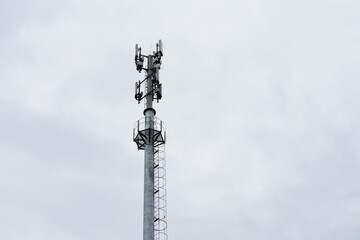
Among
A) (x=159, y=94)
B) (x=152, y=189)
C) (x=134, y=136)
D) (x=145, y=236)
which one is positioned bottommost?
(x=145, y=236)

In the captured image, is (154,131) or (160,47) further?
(160,47)

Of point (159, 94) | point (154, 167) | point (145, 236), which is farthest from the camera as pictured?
point (159, 94)

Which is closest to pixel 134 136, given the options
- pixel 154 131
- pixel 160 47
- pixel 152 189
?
pixel 154 131

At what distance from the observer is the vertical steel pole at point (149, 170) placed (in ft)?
191

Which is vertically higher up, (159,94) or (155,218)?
(159,94)

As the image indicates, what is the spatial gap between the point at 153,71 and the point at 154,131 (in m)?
7.32

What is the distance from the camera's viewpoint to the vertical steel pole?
2297 inches

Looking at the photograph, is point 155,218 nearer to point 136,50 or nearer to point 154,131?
point 154,131

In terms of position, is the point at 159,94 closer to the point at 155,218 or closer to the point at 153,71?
the point at 153,71

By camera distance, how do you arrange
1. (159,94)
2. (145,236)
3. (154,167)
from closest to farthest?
1. (145,236)
2. (154,167)
3. (159,94)

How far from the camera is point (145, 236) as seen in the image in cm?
5781

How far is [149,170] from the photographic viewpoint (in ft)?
200

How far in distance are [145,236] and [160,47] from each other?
67.7 feet

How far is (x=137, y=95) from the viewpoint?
2623 inches
